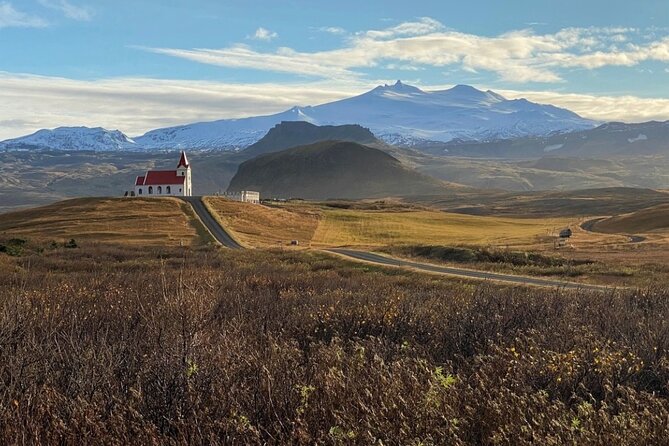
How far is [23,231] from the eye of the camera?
72.4 metres

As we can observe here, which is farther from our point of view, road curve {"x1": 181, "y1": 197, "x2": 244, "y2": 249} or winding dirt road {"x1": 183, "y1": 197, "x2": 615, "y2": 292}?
road curve {"x1": 181, "y1": 197, "x2": 244, "y2": 249}

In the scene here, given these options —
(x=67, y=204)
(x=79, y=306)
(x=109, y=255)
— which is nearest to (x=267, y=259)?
(x=109, y=255)

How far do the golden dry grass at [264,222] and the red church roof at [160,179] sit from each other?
12051mm

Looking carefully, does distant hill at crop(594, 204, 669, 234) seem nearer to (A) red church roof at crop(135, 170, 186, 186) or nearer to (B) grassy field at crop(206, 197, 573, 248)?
(B) grassy field at crop(206, 197, 573, 248)

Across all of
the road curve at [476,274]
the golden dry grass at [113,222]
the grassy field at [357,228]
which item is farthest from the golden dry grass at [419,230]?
the road curve at [476,274]

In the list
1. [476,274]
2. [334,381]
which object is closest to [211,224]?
[476,274]

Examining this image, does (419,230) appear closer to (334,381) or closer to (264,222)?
(264,222)

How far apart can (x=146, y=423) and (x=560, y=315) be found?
1152 centimetres

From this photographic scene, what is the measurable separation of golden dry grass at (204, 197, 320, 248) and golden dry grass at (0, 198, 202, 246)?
16.0 feet

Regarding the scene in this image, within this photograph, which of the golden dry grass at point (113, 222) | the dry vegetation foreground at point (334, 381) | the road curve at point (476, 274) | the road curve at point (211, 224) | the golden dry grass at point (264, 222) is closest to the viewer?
the dry vegetation foreground at point (334, 381)

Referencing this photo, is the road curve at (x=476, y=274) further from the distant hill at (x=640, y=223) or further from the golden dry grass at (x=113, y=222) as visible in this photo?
the distant hill at (x=640, y=223)

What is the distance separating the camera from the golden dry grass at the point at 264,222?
2781 inches

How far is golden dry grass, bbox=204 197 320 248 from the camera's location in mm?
70631

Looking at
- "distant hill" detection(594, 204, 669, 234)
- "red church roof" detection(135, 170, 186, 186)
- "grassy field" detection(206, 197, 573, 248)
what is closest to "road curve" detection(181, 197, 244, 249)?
"grassy field" detection(206, 197, 573, 248)
